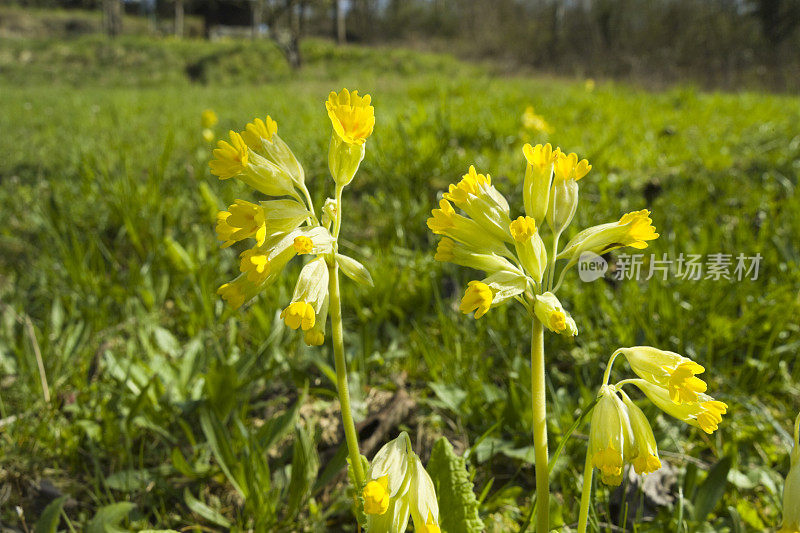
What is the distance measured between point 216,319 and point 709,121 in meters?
4.99

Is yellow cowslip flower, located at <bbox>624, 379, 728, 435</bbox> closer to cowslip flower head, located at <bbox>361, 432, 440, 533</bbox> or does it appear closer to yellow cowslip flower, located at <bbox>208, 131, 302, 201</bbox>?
cowslip flower head, located at <bbox>361, 432, 440, 533</bbox>

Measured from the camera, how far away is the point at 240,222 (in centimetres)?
88

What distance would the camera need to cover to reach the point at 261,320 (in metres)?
2.13

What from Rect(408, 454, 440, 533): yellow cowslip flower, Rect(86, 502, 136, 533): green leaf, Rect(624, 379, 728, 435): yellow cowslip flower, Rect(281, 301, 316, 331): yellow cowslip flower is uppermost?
Rect(281, 301, 316, 331): yellow cowslip flower

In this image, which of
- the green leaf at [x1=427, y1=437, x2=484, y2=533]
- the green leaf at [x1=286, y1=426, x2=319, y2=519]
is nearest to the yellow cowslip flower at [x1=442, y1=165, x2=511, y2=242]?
the green leaf at [x1=427, y1=437, x2=484, y2=533]

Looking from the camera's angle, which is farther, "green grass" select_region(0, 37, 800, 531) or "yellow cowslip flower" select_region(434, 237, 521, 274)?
"green grass" select_region(0, 37, 800, 531)

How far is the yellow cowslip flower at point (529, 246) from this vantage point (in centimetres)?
86

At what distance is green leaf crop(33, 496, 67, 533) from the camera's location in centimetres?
130

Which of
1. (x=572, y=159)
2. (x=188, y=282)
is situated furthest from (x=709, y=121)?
(x=572, y=159)

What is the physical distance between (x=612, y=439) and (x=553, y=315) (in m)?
0.22

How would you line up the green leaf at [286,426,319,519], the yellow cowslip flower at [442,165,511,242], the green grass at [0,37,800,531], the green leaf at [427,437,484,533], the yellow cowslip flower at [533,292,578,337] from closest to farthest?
the yellow cowslip flower at [533,292,578,337] < the yellow cowslip flower at [442,165,511,242] < the green leaf at [427,437,484,533] < the green leaf at [286,426,319,519] < the green grass at [0,37,800,531]

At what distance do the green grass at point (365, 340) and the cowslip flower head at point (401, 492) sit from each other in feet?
1.14

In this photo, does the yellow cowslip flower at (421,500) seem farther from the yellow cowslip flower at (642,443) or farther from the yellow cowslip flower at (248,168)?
the yellow cowslip flower at (248,168)

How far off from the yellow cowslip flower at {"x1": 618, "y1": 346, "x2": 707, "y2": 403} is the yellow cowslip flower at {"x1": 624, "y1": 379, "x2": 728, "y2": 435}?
22mm
